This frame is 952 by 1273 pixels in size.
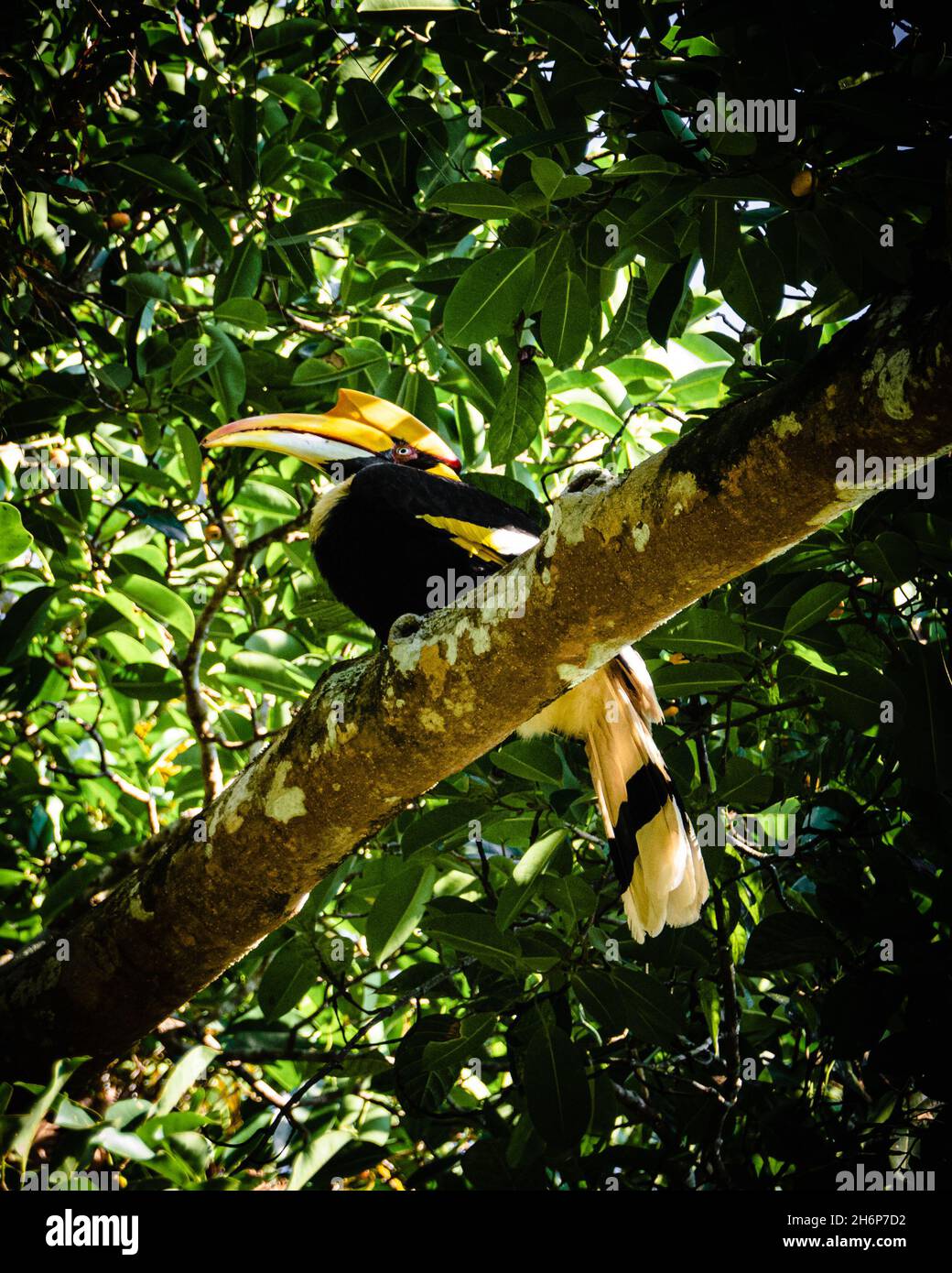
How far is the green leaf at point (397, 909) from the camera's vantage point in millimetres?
1904

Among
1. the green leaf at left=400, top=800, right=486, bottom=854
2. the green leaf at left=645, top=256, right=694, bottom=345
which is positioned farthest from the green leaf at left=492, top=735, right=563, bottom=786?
the green leaf at left=645, top=256, right=694, bottom=345

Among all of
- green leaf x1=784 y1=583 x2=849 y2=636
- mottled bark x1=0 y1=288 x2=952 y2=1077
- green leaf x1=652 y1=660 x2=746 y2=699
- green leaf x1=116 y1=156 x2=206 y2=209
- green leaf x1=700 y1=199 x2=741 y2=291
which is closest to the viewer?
mottled bark x1=0 y1=288 x2=952 y2=1077

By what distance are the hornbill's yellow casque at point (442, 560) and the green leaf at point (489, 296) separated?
60cm

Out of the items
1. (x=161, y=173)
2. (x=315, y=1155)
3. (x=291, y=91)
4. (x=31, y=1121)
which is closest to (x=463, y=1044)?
(x=315, y=1155)

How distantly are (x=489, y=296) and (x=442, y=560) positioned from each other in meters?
0.80

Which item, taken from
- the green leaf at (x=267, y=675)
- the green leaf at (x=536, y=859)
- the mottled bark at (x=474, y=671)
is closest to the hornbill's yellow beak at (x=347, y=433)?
the green leaf at (x=267, y=675)

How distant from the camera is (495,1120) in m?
2.04

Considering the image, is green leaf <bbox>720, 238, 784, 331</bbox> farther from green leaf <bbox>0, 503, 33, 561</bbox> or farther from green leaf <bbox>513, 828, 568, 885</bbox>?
green leaf <bbox>0, 503, 33, 561</bbox>

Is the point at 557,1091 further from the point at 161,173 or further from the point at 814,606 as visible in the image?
the point at 161,173

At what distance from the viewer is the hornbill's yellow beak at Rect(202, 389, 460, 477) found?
2434 millimetres

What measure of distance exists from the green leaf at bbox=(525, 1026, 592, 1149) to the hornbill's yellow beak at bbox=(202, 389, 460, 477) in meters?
1.38

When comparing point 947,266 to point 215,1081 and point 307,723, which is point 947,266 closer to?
point 307,723

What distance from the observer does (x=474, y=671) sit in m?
1.55

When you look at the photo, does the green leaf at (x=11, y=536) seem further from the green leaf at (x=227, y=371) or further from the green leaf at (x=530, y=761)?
the green leaf at (x=530, y=761)
